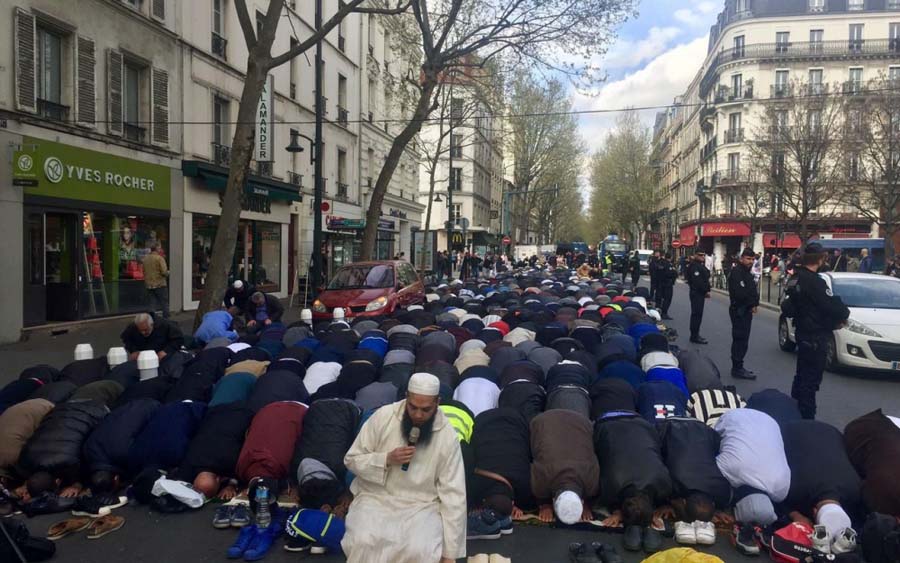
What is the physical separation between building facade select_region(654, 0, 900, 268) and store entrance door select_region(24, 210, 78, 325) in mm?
35693

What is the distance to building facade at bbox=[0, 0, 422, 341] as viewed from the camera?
523 inches

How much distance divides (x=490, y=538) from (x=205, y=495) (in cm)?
239

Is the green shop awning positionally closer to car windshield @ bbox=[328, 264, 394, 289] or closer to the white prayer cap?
car windshield @ bbox=[328, 264, 394, 289]

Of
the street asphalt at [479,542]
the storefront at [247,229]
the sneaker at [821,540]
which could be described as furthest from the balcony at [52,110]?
the sneaker at [821,540]

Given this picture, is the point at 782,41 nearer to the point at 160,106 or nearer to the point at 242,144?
the point at 160,106

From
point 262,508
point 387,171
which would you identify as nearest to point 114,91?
point 387,171

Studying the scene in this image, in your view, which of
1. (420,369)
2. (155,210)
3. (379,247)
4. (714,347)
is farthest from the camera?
(379,247)

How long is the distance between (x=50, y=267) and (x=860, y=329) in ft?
50.0

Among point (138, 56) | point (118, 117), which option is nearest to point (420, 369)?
point (118, 117)

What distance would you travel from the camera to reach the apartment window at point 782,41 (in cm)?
4959

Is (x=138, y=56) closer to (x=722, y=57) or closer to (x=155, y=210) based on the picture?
(x=155, y=210)

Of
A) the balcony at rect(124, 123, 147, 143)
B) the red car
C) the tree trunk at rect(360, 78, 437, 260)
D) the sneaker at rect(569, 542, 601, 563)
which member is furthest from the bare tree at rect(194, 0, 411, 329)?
the sneaker at rect(569, 542, 601, 563)

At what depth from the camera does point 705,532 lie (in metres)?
4.93

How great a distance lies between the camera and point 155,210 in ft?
58.0
